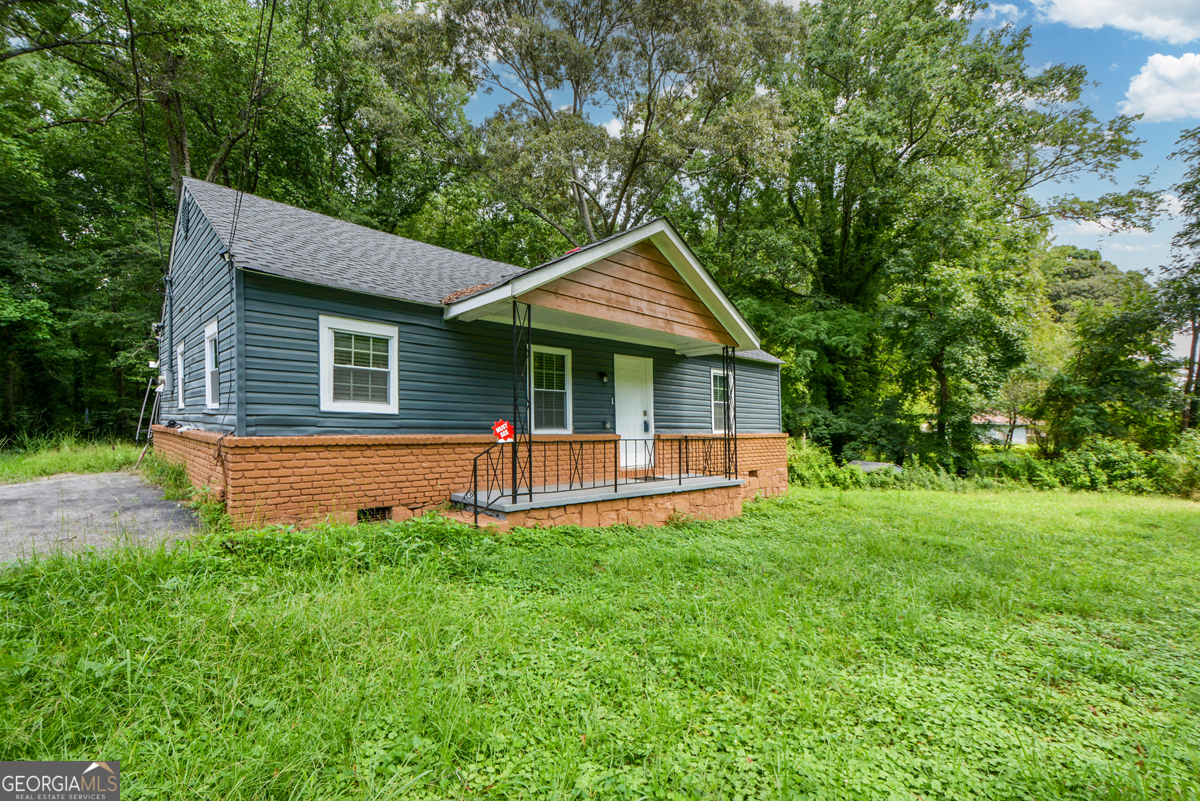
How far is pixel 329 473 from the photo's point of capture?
598 cm

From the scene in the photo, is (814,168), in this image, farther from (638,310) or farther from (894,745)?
(894,745)

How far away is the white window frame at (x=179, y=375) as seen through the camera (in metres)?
9.26

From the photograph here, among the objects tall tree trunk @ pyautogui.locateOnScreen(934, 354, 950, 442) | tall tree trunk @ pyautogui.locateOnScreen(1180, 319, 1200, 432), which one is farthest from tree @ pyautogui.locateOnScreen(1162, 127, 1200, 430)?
tall tree trunk @ pyautogui.locateOnScreen(934, 354, 950, 442)

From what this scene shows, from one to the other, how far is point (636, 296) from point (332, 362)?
447 cm

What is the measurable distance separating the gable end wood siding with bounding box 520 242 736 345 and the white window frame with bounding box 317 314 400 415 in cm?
215

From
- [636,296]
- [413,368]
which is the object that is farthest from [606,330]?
[413,368]

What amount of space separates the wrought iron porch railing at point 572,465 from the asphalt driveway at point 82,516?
134 inches

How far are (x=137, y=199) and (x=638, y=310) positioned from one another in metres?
19.7

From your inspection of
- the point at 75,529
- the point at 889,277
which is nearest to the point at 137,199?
the point at 75,529

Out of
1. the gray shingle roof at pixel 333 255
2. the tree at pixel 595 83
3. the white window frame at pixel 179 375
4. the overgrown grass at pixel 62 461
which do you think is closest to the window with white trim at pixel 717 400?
the gray shingle roof at pixel 333 255

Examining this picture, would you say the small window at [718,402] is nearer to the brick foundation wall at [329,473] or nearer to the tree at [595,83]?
the brick foundation wall at [329,473]

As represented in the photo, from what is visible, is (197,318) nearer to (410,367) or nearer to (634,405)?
(410,367)

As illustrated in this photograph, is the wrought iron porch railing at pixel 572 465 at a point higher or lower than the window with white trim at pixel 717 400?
lower

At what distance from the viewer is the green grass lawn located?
221 cm
